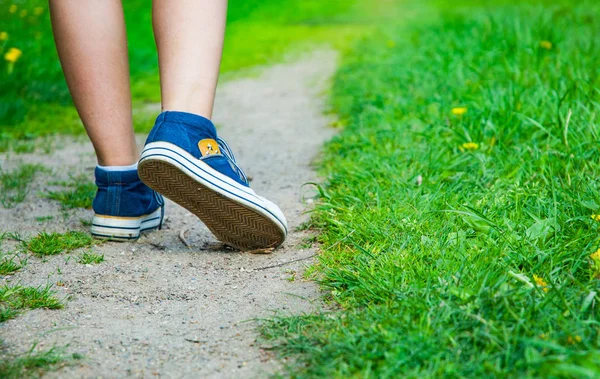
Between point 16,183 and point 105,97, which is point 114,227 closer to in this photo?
point 105,97

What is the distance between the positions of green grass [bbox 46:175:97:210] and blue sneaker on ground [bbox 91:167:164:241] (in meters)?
0.34

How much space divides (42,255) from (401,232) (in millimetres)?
1001

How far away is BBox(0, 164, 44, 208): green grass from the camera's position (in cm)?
232

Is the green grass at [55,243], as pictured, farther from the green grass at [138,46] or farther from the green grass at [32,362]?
the green grass at [138,46]

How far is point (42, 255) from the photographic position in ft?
6.15

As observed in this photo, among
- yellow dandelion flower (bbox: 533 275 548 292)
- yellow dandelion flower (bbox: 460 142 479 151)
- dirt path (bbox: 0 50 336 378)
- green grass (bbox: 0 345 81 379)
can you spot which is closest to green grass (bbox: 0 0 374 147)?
dirt path (bbox: 0 50 336 378)

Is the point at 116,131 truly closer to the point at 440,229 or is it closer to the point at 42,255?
the point at 42,255

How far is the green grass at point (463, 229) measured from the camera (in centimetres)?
121

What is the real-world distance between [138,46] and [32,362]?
190 inches

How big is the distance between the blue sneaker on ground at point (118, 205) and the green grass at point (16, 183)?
0.48 metres

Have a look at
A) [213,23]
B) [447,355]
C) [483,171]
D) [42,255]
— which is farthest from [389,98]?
[447,355]

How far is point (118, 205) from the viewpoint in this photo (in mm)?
1979

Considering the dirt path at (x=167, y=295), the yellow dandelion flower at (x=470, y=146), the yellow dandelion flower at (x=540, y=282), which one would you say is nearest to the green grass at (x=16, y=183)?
the dirt path at (x=167, y=295)

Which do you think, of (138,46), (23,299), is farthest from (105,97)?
(138,46)
